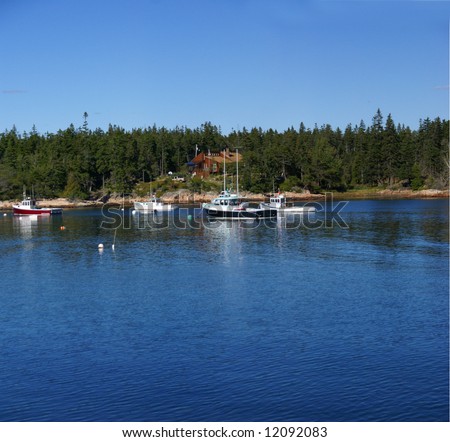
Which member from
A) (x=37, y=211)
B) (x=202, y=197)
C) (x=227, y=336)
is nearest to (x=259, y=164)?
(x=202, y=197)

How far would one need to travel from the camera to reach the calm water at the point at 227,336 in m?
24.2

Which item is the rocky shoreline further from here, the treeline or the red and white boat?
the red and white boat

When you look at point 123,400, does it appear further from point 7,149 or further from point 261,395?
point 7,149

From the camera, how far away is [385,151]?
184 m

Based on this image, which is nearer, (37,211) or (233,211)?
(233,211)

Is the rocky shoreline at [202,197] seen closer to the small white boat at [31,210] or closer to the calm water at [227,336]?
the small white boat at [31,210]

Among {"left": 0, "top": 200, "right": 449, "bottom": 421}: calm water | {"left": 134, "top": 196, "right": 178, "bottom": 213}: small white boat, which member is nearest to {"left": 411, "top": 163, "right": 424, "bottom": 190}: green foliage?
{"left": 134, "top": 196, "right": 178, "bottom": 213}: small white boat

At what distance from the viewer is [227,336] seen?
3281cm

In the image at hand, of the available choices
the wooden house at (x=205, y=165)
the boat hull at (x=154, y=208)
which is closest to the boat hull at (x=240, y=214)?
the boat hull at (x=154, y=208)

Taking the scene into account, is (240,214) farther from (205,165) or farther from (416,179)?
(416,179)

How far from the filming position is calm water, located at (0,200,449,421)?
2420 cm

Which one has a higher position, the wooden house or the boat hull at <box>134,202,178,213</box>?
the wooden house

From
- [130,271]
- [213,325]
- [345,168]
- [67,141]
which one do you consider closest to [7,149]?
[67,141]

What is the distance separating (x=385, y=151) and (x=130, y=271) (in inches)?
5577
